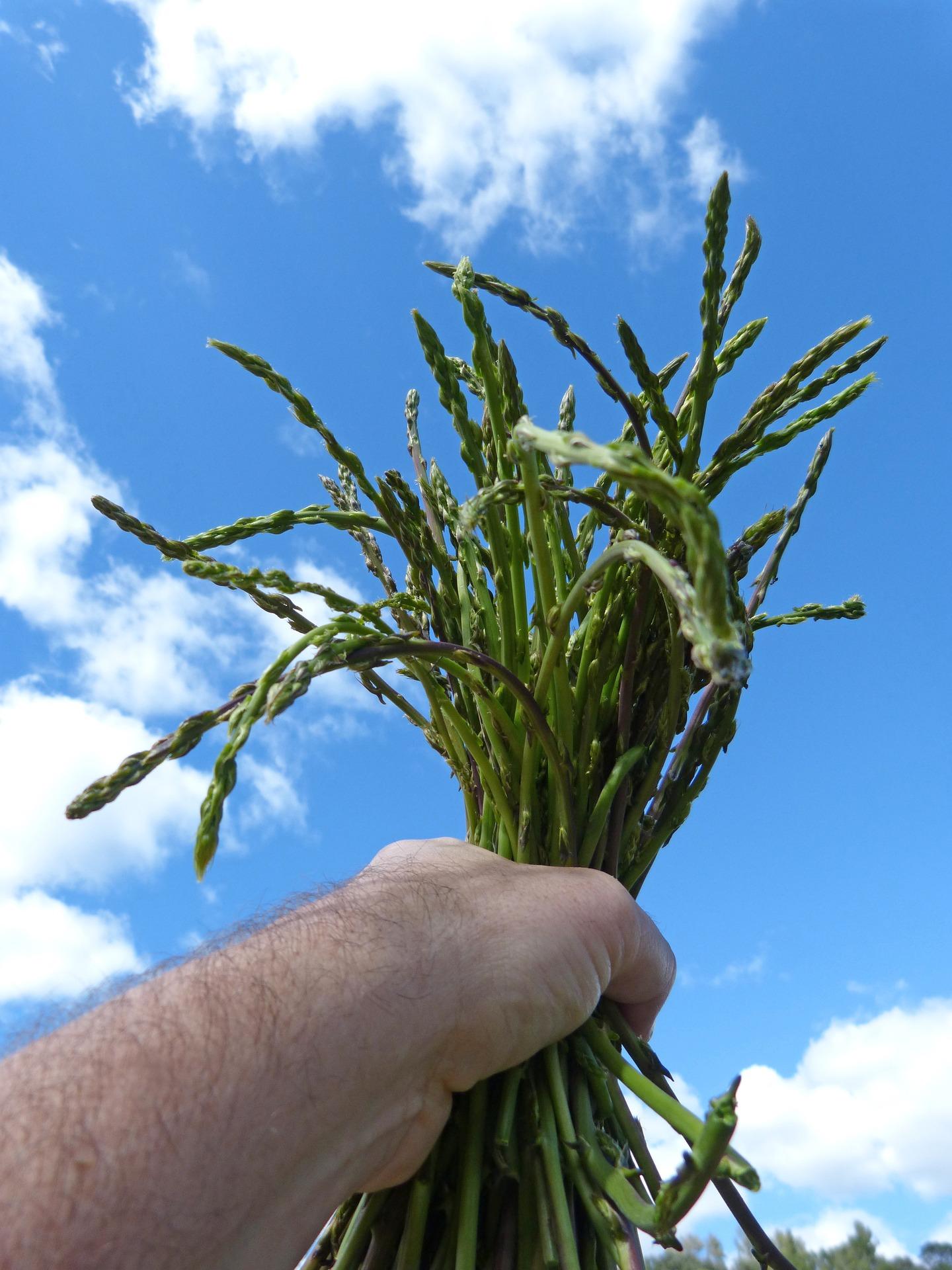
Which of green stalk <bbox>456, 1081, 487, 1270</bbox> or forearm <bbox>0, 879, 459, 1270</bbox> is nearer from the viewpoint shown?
forearm <bbox>0, 879, 459, 1270</bbox>

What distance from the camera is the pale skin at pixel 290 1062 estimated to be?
681 mm

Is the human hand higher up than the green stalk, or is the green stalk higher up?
the human hand

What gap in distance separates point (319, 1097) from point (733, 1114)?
13.5 inches

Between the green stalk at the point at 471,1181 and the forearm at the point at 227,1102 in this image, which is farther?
the green stalk at the point at 471,1181

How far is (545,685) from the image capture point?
1.12m

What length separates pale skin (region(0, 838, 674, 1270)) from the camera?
0.68m

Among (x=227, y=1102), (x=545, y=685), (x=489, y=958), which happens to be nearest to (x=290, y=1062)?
(x=227, y=1102)

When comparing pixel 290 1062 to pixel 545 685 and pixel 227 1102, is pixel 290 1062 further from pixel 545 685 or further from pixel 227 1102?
pixel 545 685

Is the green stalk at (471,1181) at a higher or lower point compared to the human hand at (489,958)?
lower

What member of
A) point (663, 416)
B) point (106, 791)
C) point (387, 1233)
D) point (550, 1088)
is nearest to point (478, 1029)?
point (550, 1088)

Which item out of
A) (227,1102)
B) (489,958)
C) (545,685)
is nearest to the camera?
(227,1102)

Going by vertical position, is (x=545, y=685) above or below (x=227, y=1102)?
above

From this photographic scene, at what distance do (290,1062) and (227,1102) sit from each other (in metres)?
0.06

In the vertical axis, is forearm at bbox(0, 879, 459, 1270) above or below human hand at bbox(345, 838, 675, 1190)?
below
